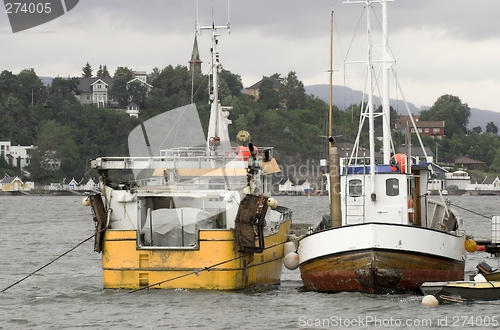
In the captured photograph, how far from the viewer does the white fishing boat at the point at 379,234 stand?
1061 inches

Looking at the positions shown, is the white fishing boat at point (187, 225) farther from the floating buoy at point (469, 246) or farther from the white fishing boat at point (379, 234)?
the floating buoy at point (469, 246)

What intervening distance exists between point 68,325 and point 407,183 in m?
11.3

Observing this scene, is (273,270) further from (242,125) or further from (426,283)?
(242,125)

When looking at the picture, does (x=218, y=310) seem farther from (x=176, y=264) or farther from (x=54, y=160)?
(x=54, y=160)

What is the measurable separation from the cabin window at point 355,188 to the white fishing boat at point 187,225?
2616mm

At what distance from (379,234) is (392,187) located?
260 cm

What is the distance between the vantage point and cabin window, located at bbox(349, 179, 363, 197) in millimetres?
29047

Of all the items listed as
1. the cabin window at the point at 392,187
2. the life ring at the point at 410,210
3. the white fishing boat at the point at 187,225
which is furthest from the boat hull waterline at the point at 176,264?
the life ring at the point at 410,210

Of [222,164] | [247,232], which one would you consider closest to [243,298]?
[247,232]

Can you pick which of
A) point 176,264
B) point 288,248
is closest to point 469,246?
point 288,248

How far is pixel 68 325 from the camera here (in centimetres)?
2427

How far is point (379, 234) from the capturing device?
26.8 meters

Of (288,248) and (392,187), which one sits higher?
(392,187)

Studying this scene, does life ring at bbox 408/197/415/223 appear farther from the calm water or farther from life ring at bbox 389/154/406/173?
the calm water
